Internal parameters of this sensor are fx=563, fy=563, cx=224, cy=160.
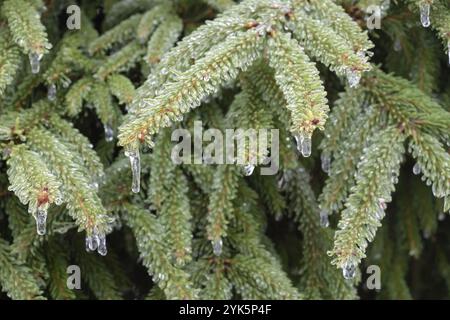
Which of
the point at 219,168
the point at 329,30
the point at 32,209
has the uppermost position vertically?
the point at 329,30

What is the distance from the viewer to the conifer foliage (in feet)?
4.33

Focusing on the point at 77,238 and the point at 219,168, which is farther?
the point at 77,238

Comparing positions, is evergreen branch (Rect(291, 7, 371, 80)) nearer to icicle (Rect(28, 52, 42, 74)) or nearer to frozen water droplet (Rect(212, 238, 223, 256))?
frozen water droplet (Rect(212, 238, 223, 256))

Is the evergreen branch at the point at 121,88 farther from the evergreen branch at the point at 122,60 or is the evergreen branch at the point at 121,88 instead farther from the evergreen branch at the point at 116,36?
the evergreen branch at the point at 116,36

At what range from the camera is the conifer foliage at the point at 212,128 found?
1.32 metres

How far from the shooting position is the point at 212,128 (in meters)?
1.67

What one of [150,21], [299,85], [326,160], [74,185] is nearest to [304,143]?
[299,85]

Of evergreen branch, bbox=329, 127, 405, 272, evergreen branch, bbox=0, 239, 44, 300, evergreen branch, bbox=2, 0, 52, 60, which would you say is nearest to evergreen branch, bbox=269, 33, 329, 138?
evergreen branch, bbox=329, 127, 405, 272

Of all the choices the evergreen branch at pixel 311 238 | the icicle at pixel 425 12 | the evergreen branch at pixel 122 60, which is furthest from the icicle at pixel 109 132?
the icicle at pixel 425 12

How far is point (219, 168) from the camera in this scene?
1560 millimetres

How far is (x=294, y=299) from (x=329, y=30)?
0.72 m

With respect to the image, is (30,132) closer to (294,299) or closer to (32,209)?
(32,209)
